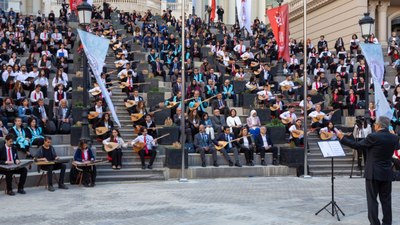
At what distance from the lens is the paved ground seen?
10359 millimetres

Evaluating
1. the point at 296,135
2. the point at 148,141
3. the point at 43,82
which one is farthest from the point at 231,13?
the point at 148,141

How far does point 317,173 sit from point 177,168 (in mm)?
4662

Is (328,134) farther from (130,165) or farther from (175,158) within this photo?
(130,165)

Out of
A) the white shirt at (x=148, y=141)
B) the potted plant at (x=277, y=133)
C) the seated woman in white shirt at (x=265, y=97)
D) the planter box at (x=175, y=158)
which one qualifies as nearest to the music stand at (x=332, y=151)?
the planter box at (x=175, y=158)

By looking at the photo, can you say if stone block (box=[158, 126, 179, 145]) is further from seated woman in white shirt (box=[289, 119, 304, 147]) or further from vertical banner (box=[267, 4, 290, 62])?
vertical banner (box=[267, 4, 290, 62])

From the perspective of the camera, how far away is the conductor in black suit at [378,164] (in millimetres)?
8898

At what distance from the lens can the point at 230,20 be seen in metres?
58.0

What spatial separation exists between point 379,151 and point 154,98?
13.0 metres

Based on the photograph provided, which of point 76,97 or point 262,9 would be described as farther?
point 262,9

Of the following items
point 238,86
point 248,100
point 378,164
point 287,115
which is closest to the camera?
point 378,164

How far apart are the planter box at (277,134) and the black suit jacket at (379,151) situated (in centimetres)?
989

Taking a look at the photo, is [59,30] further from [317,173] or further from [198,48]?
[317,173]

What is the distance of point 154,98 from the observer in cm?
2102

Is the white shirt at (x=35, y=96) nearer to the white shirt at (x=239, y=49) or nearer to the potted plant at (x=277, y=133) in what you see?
the potted plant at (x=277, y=133)
